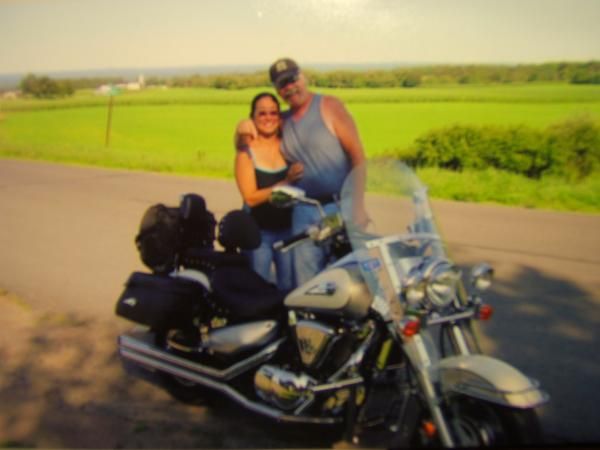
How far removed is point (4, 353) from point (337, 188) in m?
2.17

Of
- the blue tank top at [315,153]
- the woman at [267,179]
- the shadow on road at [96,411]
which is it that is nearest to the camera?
the shadow on road at [96,411]

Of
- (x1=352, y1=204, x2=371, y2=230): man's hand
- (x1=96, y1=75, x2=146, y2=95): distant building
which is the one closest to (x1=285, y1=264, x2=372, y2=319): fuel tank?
(x1=352, y1=204, x2=371, y2=230): man's hand

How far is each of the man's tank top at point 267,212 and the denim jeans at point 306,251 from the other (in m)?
0.06

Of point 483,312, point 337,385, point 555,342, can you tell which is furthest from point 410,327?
point 555,342

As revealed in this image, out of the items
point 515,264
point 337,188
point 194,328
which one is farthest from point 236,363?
point 515,264

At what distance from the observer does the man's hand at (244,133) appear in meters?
4.09

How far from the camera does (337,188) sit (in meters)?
3.86

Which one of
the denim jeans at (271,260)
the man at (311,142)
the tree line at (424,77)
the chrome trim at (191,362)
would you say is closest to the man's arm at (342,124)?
the man at (311,142)

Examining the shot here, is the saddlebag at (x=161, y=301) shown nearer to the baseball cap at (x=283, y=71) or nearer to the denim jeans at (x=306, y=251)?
the denim jeans at (x=306, y=251)

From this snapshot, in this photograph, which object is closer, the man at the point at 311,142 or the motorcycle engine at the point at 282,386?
the motorcycle engine at the point at 282,386

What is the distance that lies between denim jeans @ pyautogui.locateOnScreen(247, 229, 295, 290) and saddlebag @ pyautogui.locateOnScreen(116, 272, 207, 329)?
0.43 meters

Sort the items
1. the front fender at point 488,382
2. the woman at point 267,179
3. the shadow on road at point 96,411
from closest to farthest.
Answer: the front fender at point 488,382 < the shadow on road at point 96,411 < the woman at point 267,179

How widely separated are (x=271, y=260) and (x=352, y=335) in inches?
43.1

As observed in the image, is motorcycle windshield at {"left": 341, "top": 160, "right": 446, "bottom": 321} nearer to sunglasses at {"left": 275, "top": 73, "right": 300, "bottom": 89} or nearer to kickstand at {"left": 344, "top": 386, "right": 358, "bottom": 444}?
kickstand at {"left": 344, "top": 386, "right": 358, "bottom": 444}
